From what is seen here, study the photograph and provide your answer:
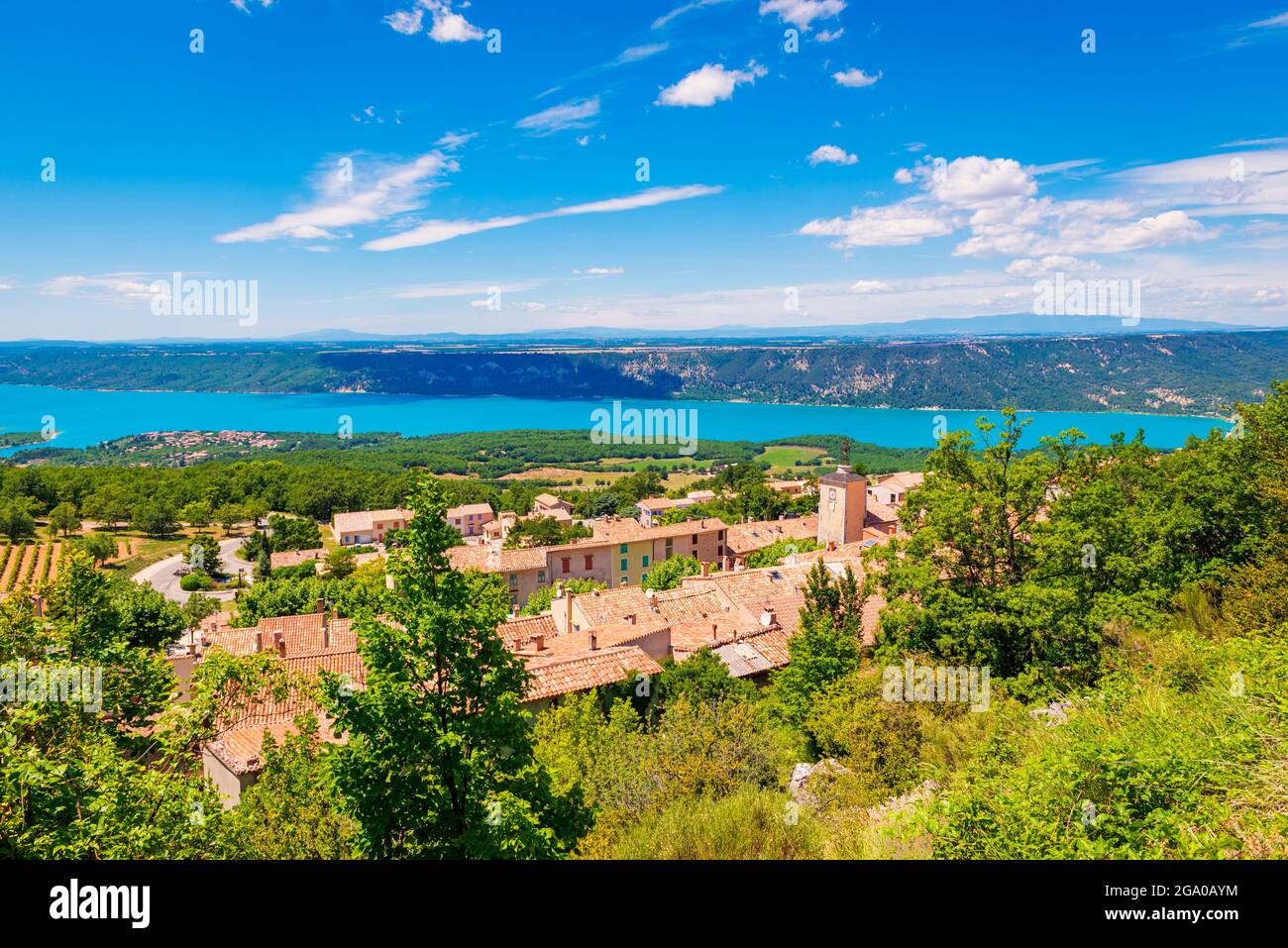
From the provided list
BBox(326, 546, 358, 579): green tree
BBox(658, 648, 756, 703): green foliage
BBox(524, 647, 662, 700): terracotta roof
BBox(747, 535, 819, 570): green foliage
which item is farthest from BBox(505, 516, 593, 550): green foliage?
BBox(658, 648, 756, 703): green foliage

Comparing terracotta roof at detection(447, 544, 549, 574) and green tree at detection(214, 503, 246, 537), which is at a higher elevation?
terracotta roof at detection(447, 544, 549, 574)

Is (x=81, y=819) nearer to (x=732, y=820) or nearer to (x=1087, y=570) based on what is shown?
(x=732, y=820)

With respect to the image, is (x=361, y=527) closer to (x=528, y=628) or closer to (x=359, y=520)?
(x=359, y=520)

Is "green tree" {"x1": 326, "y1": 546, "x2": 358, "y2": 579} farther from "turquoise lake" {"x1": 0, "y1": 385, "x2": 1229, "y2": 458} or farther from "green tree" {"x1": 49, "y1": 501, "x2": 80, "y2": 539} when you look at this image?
"turquoise lake" {"x1": 0, "y1": 385, "x2": 1229, "y2": 458}

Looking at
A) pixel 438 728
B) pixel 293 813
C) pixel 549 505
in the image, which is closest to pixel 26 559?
pixel 549 505

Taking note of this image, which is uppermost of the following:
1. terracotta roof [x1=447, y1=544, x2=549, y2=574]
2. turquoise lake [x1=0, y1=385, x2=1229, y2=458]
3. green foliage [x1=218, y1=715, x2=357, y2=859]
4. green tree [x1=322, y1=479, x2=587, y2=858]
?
turquoise lake [x1=0, y1=385, x2=1229, y2=458]

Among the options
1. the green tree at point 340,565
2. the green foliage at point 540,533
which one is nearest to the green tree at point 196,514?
the green tree at point 340,565
